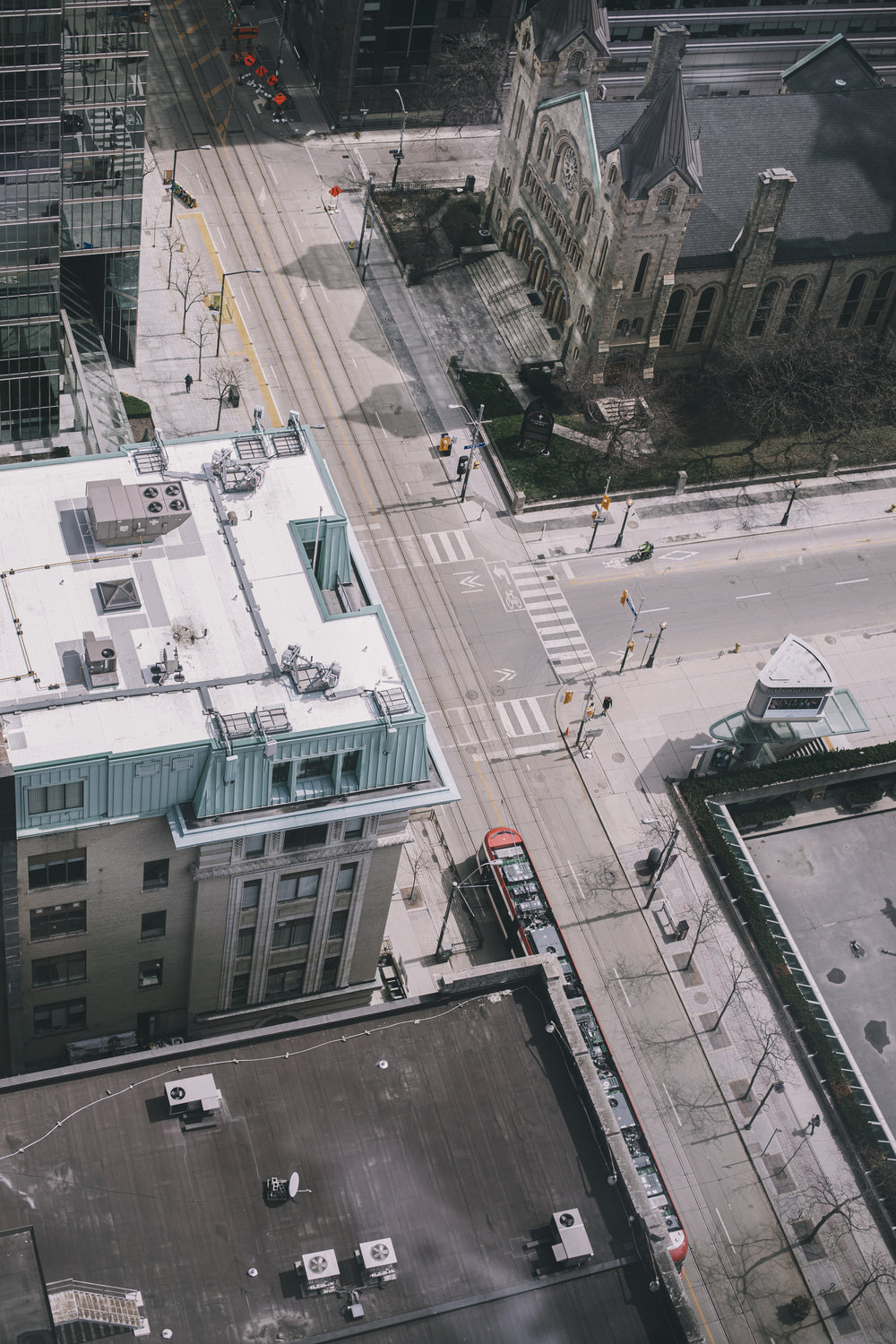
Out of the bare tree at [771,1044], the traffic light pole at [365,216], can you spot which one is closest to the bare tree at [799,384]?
the traffic light pole at [365,216]

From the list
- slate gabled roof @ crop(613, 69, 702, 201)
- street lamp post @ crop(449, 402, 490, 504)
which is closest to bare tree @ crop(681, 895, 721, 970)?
street lamp post @ crop(449, 402, 490, 504)

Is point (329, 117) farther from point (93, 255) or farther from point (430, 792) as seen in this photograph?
point (430, 792)

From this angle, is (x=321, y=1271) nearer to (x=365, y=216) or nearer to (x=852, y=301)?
(x=852, y=301)

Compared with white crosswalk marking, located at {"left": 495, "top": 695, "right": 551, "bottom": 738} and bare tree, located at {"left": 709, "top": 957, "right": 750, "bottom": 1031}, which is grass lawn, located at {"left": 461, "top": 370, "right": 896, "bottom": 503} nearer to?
white crosswalk marking, located at {"left": 495, "top": 695, "right": 551, "bottom": 738}

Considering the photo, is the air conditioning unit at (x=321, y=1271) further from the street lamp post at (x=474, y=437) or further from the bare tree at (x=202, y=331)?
the bare tree at (x=202, y=331)

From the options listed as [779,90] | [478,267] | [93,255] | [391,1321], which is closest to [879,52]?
[779,90]

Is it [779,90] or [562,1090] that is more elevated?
[779,90]
